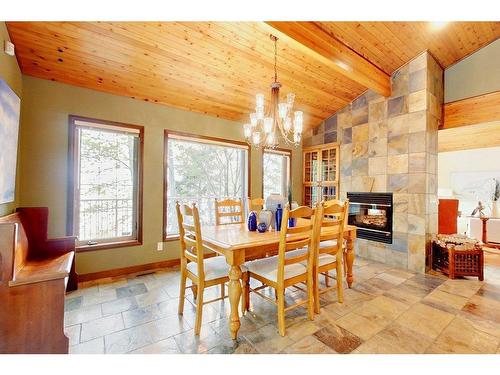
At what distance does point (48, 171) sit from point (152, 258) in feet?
5.23

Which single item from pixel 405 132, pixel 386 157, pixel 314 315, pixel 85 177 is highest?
pixel 405 132

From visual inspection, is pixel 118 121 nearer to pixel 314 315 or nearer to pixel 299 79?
pixel 299 79

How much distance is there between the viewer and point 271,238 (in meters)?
1.89

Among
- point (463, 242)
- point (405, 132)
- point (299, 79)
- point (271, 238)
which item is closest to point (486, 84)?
point (405, 132)

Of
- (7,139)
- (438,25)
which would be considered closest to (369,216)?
(438,25)

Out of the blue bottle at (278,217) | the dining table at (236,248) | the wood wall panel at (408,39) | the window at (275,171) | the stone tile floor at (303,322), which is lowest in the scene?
the stone tile floor at (303,322)

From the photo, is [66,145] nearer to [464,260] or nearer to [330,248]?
[330,248]

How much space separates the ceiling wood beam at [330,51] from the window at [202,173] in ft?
6.22

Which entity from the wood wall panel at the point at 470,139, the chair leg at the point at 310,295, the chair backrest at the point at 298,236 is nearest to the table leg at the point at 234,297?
the chair backrest at the point at 298,236

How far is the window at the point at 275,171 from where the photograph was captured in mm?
4480

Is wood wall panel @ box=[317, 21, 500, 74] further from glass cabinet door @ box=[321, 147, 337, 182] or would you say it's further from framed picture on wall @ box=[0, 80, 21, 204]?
framed picture on wall @ box=[0, 80, 21, 204]

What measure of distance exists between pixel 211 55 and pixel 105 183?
208 centimetres

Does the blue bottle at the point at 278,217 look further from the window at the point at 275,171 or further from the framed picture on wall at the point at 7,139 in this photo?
the framed picture on wall at the point at 7,139

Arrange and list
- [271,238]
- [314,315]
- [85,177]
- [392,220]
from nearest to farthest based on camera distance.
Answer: [271,238] → [314,315] → [85,177] → [392,220]
